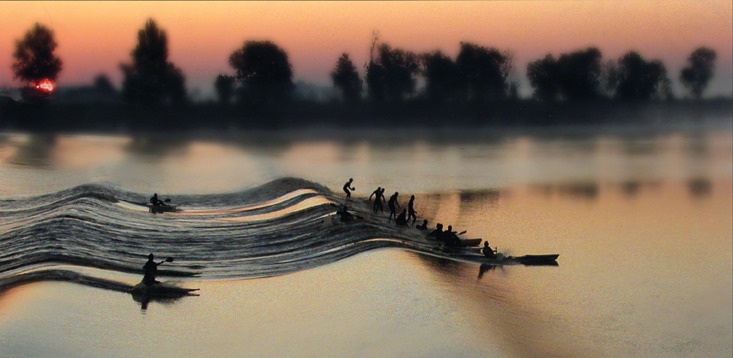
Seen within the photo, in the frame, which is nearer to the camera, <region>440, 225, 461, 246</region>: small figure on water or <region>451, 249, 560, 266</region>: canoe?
<region>451, 249, 560, 266</region>: canoe

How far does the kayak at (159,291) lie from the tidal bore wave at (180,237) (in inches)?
33.3

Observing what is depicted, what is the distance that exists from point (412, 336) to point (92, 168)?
227ft

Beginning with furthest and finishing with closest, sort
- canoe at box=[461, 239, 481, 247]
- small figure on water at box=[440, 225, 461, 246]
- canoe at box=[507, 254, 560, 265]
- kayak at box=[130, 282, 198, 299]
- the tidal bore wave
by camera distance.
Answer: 1. canoe at box=[461, 239, 481, 247]
2. small figure on water at box=[440, 225, 461, 246]
3. canoe at box=[507, 254, 560, 265]
4. the tidal bore wave
5. kayak at box=[130, 282, 198, 299]

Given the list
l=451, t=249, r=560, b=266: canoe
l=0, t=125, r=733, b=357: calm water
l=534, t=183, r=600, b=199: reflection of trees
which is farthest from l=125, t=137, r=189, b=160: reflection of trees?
l=451, t=249, r=560, b=266: canoe

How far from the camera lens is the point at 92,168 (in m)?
89.6

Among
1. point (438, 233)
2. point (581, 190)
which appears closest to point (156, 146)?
point (581, 190)

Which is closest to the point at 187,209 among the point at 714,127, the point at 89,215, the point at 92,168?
the point at 89,215

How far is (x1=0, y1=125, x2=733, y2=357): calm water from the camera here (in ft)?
84.9

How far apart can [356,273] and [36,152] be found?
277 ft

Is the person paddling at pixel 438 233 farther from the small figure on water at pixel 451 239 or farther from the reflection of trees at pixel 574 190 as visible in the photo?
the reflection of trees at pixel 574 190

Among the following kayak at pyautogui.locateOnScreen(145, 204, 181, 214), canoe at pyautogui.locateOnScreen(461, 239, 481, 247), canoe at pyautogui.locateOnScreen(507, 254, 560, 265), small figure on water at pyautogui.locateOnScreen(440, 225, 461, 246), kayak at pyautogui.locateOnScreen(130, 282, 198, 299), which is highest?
kayak at pyautogui.locateOnScreen(145, 204, 181, 214)

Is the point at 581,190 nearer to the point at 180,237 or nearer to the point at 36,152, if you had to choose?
the point at 180,237

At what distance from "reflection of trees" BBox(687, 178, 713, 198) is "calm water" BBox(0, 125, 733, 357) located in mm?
933

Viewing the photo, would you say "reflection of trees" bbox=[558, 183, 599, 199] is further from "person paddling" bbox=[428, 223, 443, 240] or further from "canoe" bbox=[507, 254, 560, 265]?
"canoe" bbox=[507, 254, 560, 265]
